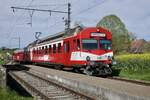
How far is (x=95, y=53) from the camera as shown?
23750 mm

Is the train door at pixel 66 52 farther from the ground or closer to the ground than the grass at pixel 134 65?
farther from the ground

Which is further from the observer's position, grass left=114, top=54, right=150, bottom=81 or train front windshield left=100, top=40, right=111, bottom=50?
grass left=114, top=54, right=150, bottom=81

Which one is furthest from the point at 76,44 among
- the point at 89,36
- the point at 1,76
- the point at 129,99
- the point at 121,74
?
the point at 129,99

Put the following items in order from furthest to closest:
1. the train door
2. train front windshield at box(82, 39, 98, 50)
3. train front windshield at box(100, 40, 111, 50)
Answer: the train door < train front windshield at box(100, 40, 111, 50) < train front windshield at box(82, 39, 98, 50)

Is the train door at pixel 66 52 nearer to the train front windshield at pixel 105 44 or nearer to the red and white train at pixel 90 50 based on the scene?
the red and white train at pixel 90 50

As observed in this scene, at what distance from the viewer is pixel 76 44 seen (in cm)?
2395

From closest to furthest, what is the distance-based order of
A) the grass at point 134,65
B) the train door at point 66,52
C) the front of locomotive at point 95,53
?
1. the front of locomotive at point 95,53
2. the train door at point 66,52
3. the grass at point 134,65

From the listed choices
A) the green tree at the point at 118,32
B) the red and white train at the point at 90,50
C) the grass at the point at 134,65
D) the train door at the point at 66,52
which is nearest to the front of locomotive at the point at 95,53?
the red and white train at the point at 90,50

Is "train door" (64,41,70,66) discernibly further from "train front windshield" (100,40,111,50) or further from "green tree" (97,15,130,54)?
"green tree" (97,15,130,54)

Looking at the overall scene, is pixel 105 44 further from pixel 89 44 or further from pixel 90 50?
pixel 90 50

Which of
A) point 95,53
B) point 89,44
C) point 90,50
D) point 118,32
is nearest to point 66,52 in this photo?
point 89,44

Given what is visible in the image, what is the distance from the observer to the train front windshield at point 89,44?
2372 centimetres

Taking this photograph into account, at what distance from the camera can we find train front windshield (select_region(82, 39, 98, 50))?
934 inches

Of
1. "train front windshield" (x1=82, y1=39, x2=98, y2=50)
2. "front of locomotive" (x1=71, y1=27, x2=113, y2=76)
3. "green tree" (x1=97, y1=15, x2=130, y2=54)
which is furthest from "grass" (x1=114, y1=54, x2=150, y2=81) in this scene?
"green tree" (x1=97, y1=15, x2=130, y2=54)
